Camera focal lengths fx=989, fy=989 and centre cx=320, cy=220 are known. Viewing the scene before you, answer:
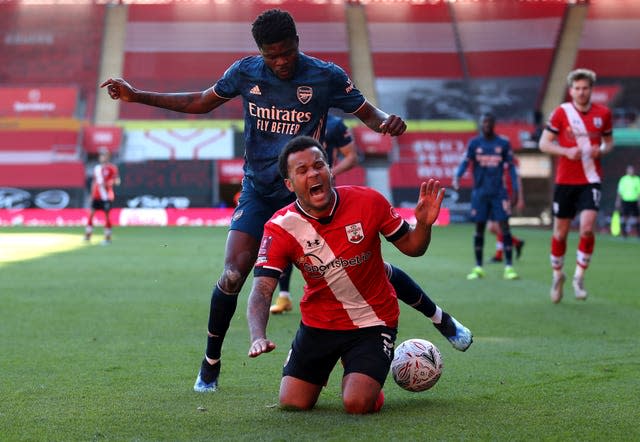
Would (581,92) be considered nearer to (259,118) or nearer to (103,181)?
(259,118)

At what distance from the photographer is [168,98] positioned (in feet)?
19.3

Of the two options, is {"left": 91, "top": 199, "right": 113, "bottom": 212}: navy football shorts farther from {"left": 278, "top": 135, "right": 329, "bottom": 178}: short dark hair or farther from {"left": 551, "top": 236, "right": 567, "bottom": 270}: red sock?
{"left": 278, "top": 135, "right": 329, "bottom": 178}: short dark hair

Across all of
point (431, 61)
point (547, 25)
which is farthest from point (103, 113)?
point (547, 25)

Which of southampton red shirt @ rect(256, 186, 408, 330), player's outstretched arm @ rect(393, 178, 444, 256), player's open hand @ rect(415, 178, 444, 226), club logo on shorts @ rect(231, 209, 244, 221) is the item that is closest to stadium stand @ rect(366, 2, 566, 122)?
club logo on shorts @ rect(231, 209, 244, 221)

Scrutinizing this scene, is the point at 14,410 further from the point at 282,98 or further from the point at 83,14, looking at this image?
the point at 83,14

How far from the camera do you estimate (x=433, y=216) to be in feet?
15.8

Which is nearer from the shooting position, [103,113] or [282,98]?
[282,98]

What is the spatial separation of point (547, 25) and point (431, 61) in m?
5.62

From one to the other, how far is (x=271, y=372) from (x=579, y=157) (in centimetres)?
514

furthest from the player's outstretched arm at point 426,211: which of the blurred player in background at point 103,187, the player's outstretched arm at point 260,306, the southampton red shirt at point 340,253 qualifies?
the blurred player in background at point 103,187

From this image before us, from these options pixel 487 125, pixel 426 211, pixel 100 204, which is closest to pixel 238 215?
pixel 426 211

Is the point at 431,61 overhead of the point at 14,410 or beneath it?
overhead

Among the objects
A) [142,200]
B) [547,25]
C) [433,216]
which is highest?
[547,25]

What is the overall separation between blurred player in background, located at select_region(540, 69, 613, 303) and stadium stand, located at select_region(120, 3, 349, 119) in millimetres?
33018
